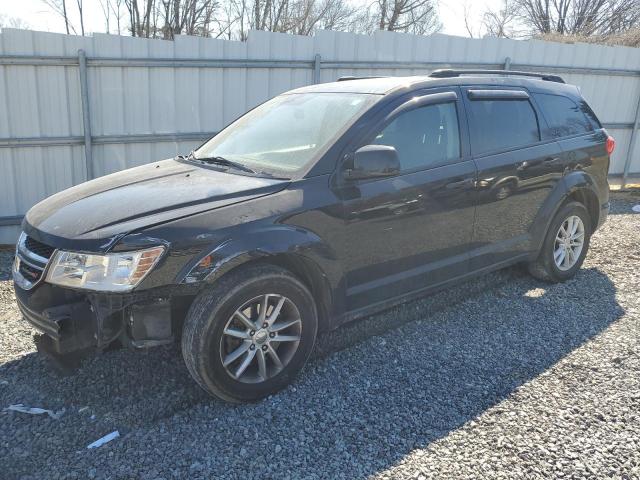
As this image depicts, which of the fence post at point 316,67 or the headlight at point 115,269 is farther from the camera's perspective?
the fence post at point 316,67

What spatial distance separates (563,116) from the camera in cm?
488

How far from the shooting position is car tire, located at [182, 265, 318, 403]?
9.45 ft

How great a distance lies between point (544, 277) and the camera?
16.4ft

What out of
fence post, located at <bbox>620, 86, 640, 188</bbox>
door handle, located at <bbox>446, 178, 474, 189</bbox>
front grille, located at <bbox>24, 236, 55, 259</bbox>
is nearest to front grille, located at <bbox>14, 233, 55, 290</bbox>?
front grille, located at <bbox>24, 236, 55, 259</bbox>

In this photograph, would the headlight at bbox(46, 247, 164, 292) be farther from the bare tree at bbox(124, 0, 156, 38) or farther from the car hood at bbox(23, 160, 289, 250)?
the bare tree at bbox(124, 0, 156, 38)

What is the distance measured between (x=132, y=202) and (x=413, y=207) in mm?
1804

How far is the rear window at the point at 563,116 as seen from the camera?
4727 millimetres

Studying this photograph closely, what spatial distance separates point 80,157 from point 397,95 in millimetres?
4524

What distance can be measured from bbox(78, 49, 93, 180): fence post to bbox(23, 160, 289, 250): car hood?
312 cm

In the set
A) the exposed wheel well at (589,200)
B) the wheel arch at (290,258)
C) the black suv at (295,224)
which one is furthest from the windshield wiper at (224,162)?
the exposed wheel well at (589,200)

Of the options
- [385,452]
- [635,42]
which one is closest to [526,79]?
[385,452]

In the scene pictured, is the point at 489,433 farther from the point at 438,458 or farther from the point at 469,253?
the point at 469,253

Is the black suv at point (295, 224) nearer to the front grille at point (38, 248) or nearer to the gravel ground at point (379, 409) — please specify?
the front grille at point (38, 248)

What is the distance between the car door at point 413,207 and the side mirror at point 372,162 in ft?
0.29
